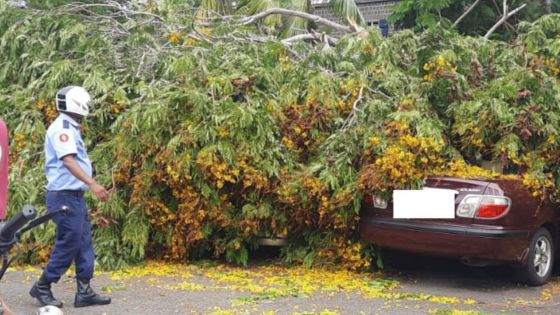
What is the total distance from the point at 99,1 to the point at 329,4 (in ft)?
20.4

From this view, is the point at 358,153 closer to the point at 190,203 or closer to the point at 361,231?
the point at 361,231

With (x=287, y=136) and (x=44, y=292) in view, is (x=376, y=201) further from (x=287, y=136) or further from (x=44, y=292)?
(x=44, y=292)

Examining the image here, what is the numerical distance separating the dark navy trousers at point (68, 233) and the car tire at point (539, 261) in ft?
12.3

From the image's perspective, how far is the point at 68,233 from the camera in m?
5.86

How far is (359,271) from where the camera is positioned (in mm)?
7609

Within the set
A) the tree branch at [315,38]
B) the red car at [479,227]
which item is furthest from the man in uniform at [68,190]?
the tree branch at [315,38]

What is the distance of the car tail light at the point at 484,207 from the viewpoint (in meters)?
6.66

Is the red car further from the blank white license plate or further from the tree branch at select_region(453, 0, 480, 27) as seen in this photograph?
the tree branch at select_region(453, 0, 480, 27)

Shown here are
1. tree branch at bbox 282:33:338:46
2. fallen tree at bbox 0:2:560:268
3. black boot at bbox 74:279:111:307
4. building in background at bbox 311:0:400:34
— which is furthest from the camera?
building in background at bbox 311:0:400:34

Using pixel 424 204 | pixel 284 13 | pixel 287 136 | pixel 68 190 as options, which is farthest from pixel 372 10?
pixel 68 190

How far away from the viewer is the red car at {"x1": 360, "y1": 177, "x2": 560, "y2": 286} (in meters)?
6.67

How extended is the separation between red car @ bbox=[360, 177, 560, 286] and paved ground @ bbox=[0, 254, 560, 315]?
37 cm

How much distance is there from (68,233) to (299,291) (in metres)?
1.96

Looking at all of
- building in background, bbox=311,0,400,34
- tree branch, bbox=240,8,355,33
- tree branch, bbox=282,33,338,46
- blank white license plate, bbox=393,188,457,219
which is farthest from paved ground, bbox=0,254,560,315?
building in background, bbox=311,0,400,34
